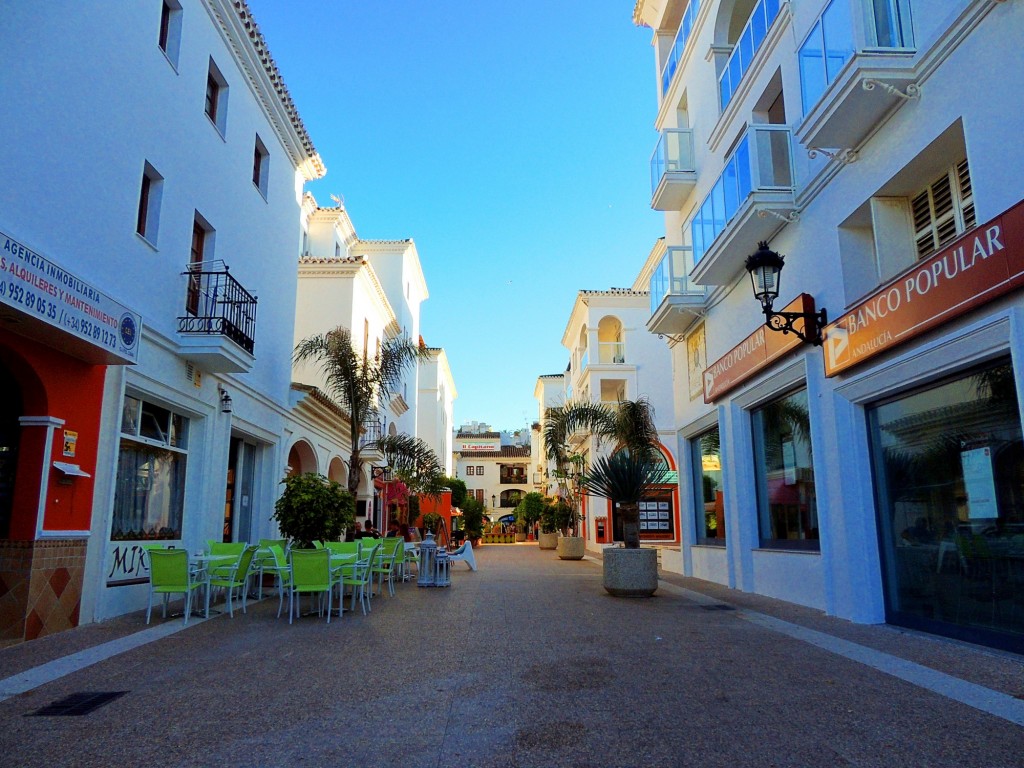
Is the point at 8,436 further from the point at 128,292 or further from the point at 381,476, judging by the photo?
the point at 381,476

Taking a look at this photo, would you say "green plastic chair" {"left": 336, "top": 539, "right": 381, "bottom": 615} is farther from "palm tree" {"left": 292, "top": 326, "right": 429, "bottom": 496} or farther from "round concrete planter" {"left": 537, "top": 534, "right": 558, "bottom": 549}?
"round concrete planter" {"left": 537, "top": 534, "right": 558, "bottom": 549}

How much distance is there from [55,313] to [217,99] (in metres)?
7.21

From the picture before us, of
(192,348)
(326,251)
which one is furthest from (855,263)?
(326,251)

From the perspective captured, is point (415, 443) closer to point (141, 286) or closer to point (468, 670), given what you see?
point (141, 286)

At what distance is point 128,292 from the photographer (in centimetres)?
919

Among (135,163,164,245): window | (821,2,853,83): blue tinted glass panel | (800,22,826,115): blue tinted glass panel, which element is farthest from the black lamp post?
(135,163,164,245): window

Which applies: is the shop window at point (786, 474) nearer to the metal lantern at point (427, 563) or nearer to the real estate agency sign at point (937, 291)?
the real estate agency sign at point (937, 291)

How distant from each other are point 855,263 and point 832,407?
5.84 ft

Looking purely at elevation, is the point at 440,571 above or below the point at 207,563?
below

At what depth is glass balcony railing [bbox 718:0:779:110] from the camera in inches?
438

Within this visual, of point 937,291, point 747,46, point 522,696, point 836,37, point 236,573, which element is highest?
point 747,46

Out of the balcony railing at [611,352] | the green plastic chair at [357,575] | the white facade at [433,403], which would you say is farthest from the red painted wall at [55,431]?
the white facade at [433,403]

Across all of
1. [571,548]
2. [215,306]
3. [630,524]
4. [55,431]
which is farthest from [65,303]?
[571,548]

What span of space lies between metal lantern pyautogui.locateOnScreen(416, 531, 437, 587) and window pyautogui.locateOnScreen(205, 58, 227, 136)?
8.28 meters
